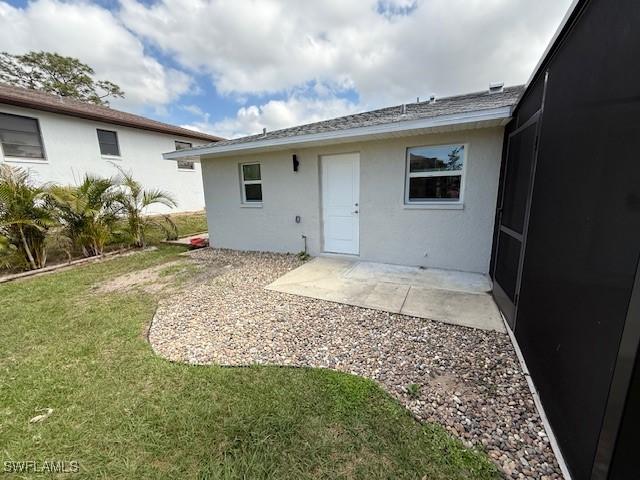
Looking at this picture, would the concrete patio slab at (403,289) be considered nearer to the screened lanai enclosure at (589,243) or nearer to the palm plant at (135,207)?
the screened lanai enclosure at (589,243)

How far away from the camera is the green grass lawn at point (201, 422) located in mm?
1572

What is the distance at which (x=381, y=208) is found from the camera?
524cm

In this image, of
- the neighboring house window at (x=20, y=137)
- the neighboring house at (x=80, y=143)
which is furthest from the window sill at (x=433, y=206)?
the neighboring house window at (x=20, y=137)

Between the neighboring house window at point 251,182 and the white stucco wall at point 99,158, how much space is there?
818 cm

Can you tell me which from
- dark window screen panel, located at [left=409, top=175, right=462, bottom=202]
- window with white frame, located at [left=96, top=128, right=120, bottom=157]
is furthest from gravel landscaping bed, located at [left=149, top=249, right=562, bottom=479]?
window with white frame, located at [left=96, top=128, right=120, bottom=157]

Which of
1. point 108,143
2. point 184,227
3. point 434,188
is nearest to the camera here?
point 434,188

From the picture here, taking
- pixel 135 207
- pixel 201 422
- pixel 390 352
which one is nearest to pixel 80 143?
pixel 135 207

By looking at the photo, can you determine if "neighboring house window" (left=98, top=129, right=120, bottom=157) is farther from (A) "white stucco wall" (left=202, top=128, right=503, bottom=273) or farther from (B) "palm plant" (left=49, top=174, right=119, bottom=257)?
(A) "white stucco wall" (left=202, top=128, right=503, bottom=273)

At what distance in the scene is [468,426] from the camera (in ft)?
5.90

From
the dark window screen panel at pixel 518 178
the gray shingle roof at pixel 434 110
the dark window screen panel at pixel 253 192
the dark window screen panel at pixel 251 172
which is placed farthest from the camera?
the dark window screen panel at pixel 253 192

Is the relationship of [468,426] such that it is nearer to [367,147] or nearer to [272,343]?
[272,343]

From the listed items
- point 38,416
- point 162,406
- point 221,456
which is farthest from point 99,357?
point 221,456

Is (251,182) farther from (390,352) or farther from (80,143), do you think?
(80,143)

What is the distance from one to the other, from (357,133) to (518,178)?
2569mm
